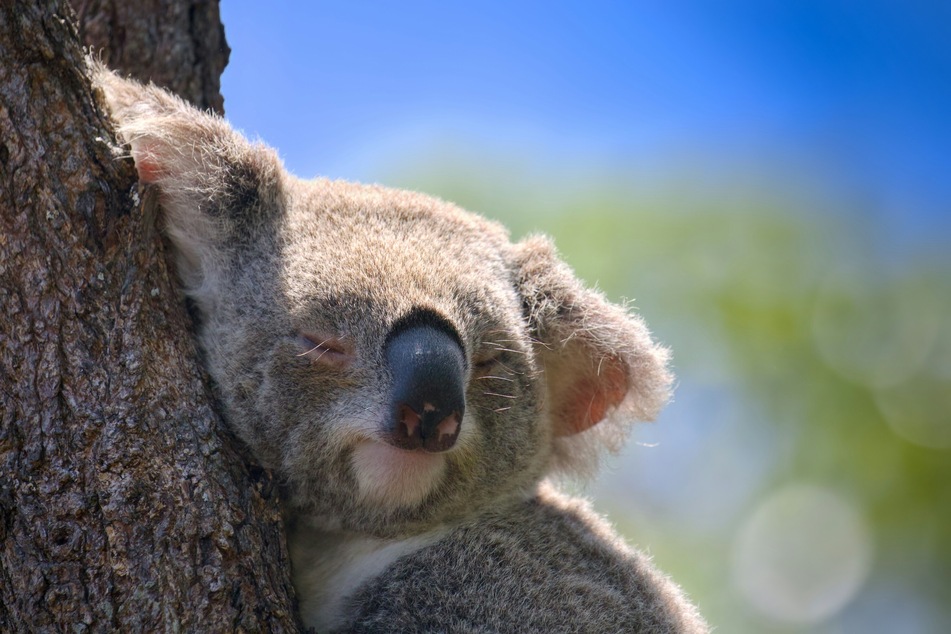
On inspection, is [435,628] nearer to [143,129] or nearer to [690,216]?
[143,129]

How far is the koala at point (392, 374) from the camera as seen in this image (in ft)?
8.64

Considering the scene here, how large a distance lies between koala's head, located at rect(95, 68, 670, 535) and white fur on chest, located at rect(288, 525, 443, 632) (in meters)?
0.08

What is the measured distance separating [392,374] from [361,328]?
19 centimetres

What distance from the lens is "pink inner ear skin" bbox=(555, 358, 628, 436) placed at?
342cm

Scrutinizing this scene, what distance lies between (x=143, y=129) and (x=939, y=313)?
38.3ft

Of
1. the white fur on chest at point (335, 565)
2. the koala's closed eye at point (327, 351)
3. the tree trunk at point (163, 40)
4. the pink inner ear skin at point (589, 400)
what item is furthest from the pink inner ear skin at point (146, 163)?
the pink inner ear skin at point (589, 400)

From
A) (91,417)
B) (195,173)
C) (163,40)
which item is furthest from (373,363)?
(163,40)

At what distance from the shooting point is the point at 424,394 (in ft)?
8.09

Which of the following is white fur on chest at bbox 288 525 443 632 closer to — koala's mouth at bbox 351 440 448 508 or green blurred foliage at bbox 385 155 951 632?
koala's mouth at bbox 351 440 448 508

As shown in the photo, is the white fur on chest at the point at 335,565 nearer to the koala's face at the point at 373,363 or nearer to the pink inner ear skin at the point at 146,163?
the koala's face at the point at 373,363

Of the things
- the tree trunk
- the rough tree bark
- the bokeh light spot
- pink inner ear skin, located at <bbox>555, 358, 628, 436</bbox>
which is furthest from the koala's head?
the bokeh light spot

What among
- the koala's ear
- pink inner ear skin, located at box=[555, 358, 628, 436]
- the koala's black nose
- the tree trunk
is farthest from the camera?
the tree trunk

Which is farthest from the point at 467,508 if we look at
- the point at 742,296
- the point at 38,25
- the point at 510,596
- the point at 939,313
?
the point at 939,313

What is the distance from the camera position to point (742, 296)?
11.6 metres
